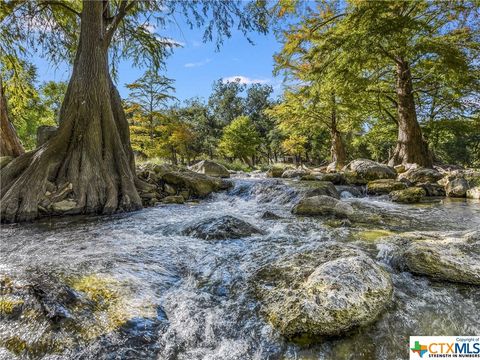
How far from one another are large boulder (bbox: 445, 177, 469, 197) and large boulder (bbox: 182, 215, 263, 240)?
25.8 feet

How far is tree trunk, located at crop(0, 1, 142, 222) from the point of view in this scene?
649cm

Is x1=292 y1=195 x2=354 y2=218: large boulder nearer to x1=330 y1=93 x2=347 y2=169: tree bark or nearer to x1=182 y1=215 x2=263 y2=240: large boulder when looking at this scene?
x1=182 y1=215 x2=263 y2=240: large boulder

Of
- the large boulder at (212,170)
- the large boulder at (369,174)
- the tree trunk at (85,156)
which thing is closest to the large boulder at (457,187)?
the large boulder at (369,174)

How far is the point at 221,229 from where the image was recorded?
4.87 meters

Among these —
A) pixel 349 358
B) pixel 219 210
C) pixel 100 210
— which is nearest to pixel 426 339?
pixel 349 358

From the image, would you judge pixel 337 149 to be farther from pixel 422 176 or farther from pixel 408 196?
pixel 408 196

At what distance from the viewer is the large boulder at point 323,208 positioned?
6.09 metres

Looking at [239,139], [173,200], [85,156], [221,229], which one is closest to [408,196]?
[221,229]

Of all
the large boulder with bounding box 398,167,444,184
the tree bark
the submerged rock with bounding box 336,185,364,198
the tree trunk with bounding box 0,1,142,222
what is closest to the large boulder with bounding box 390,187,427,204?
the submerged rock with bounding box 336,185,364,198

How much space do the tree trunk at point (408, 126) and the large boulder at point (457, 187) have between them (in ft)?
13.4

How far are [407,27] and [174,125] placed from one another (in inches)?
745
